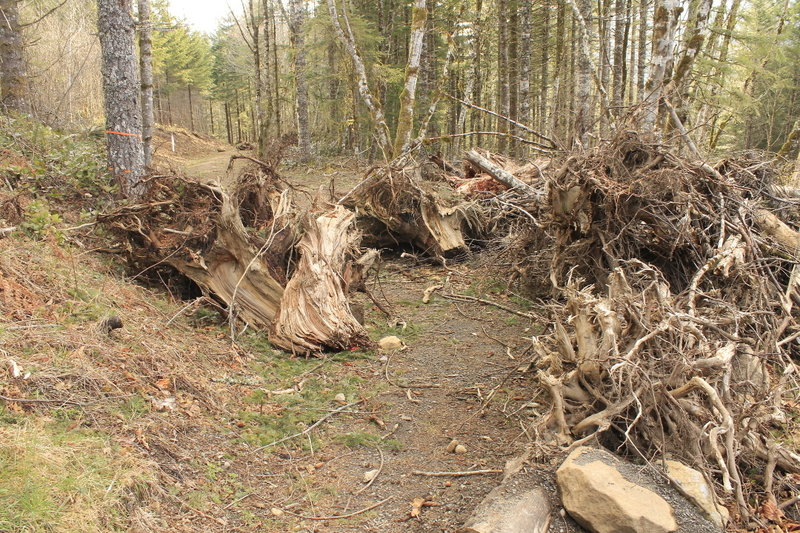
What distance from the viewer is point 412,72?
428 inches

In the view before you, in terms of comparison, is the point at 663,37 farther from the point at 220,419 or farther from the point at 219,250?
the point at 220,419

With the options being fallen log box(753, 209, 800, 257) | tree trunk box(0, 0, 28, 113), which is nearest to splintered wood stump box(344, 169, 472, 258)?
fallen log box(753, 209, 800, 257)

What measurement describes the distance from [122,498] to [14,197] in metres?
4.72

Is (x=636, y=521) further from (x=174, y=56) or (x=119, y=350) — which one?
(x=174, y=56)

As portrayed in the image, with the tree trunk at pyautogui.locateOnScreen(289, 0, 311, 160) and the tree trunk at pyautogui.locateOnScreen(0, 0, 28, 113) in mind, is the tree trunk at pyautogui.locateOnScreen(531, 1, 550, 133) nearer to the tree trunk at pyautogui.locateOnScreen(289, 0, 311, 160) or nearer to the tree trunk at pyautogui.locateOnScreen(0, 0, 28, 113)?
the tree trunk at pyautogui.locateOnScreen(289, 0, 311, 160)

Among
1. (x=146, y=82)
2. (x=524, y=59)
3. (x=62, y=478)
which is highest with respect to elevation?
(x=524, y=59)

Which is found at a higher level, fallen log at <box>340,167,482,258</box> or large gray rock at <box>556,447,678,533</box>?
fallen log at <box>340,167,482,258</box>

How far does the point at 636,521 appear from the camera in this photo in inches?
101

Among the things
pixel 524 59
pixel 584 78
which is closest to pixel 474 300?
pixel 584 78

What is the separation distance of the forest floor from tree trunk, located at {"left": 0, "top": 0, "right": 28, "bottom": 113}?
759 cm

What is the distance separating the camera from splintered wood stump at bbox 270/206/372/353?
5535 millimetres

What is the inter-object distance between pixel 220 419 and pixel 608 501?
278cm

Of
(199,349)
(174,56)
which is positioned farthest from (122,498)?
(174,56)

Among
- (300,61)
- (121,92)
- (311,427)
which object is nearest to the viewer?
(311,427)
